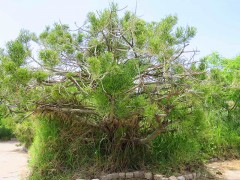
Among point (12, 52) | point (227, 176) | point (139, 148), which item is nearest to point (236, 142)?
point (227, 176)

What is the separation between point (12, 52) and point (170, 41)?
2.14 meters

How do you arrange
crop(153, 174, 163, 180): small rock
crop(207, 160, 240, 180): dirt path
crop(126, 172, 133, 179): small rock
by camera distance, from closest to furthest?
crop(153, 174, 163, 180): small rock < crop(126, 172, 133, 179): small rock < crop(207, 160, 240, 180): dirt path

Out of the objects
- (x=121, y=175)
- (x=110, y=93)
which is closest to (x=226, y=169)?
(x=121, y=175)

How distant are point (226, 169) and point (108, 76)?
4014 millimetres

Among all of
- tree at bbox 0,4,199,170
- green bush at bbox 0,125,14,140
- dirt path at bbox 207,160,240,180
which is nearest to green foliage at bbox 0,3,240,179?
tree at bbox 0,4,199,170

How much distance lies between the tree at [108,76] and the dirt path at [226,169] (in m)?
1.42

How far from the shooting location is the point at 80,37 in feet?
16.7

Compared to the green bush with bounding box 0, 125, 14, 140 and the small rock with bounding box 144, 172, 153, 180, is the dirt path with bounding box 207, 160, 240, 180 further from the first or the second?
the green bush with bounding box 0, 125, 14, 140

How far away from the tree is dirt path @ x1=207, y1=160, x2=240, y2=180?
55.7 inches

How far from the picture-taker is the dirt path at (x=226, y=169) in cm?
600

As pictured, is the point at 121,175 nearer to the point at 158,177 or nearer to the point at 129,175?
the point at 129,175

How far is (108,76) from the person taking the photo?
4.04 meters

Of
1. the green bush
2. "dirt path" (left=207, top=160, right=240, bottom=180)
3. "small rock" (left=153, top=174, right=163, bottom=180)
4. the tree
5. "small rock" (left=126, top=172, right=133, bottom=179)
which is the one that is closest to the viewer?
the tree

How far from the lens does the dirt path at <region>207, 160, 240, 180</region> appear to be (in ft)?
19.7
